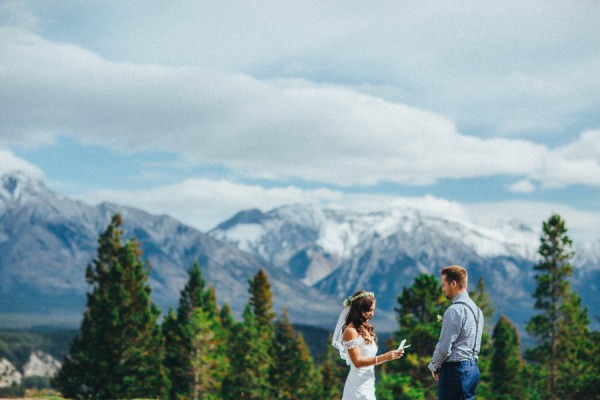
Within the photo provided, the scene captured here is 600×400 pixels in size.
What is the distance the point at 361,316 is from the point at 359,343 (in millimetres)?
516

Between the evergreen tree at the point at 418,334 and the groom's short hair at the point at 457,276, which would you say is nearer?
the groom's short hair at the point at 457,276

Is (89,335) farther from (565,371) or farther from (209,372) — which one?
(565,371)

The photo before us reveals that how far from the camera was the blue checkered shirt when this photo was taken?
11.1 m

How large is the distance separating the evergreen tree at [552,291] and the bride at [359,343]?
39911 millimetres

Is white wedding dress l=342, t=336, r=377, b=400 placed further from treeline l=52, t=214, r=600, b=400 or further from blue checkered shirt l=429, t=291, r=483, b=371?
treeline l=52, t=214, r=600, b=400

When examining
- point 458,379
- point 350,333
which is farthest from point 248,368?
point 458,379

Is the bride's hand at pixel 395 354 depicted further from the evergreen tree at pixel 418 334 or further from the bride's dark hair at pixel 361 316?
Answer: the evergreen tree at pixel 418 334

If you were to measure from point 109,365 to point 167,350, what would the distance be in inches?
572

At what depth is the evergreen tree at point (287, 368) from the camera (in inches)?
2608

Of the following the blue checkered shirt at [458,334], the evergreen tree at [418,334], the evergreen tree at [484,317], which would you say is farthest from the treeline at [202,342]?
the blue checkered shirt at [458,334]

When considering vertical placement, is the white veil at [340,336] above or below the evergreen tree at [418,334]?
above

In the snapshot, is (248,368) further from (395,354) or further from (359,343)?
(395,354)

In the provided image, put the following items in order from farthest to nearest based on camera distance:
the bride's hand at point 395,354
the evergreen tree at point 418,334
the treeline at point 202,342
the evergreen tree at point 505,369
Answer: the evergreen tree at point 505,369
the treeline at point 202,342
the evergreen tree at point 418,334
the bride's hand at point 395,354

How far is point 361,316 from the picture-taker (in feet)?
37.8
